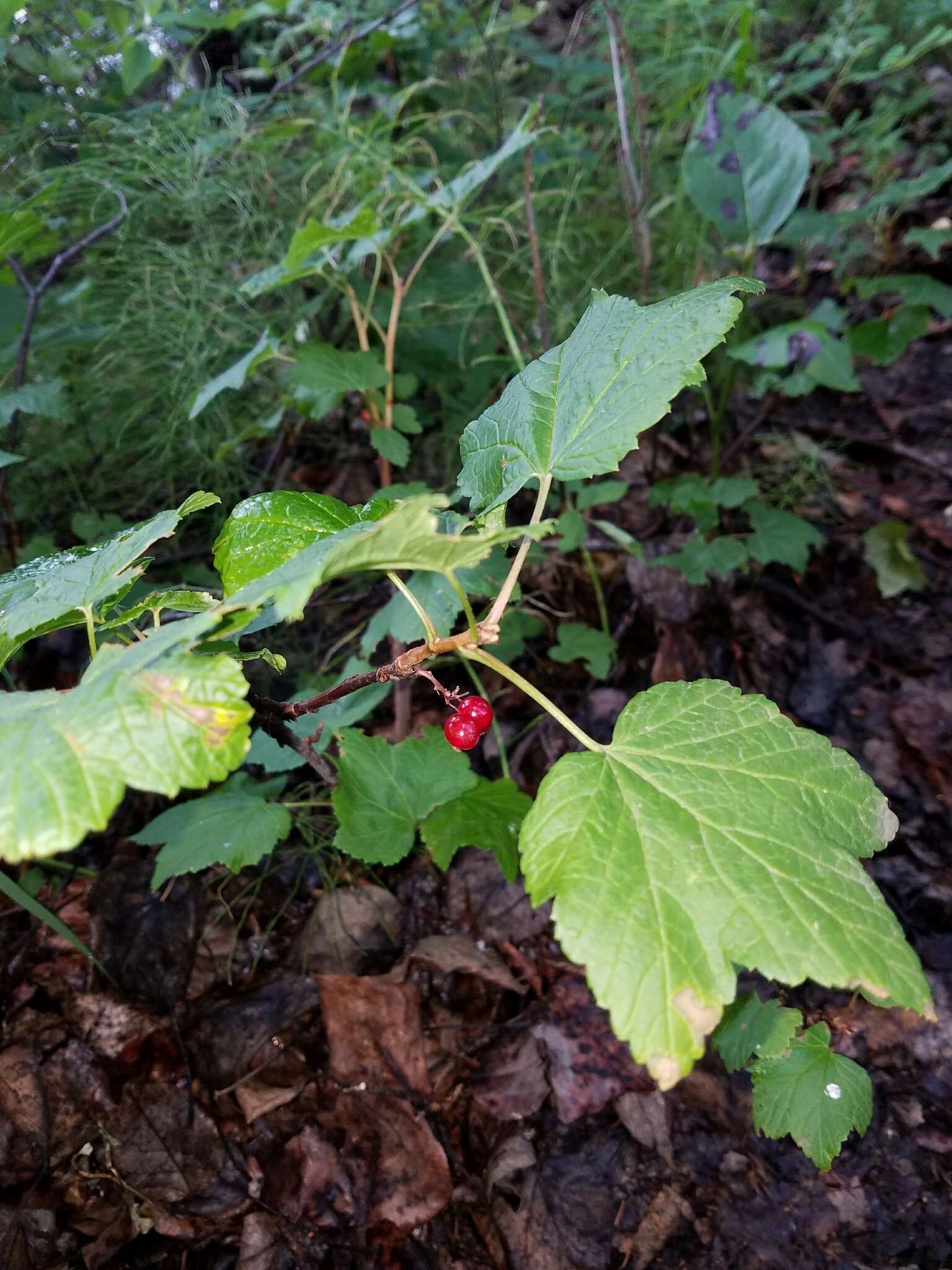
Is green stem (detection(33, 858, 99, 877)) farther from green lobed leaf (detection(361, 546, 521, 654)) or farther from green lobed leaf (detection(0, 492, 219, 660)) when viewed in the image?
green lobed leaf (detection(0, 492, 219, 660))

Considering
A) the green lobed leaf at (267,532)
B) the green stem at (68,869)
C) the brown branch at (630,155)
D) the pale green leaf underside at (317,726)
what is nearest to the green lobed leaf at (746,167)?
the brown branch at (630,155)

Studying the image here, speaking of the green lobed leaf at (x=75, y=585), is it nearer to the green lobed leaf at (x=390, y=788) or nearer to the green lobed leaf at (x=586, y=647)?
the green lobed leaf at (x=390, y=788)

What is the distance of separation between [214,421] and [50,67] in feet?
4.00

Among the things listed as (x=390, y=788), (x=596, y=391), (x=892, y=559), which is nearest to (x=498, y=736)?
(x=390, y=788)

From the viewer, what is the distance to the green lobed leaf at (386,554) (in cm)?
59

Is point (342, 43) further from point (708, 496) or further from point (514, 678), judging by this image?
point (514, 678)

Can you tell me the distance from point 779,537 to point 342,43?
2.19 metres

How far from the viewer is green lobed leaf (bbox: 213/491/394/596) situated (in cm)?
84

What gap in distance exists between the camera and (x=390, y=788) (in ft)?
4.80

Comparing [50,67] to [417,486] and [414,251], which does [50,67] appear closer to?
[414,251]

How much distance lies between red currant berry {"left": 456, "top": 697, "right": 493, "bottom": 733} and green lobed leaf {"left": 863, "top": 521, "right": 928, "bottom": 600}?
1.96 m

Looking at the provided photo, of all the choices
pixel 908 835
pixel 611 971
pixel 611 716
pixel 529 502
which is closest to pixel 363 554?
pixel 611 971

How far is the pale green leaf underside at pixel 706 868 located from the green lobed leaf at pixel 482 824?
62 cm

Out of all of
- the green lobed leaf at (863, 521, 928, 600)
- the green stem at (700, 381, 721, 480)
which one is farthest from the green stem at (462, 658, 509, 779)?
the green lobed leaf at (863, 521, 928, 600)
